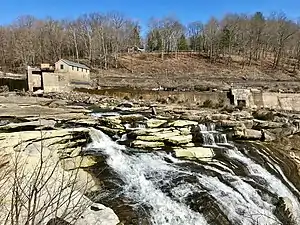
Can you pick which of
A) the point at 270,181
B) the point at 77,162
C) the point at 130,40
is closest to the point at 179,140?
the point at 270,181

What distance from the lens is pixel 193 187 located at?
10.3 m

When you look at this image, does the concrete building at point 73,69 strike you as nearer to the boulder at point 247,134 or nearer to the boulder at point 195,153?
the boulder at point 247,134

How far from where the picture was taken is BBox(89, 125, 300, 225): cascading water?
9.12 meters

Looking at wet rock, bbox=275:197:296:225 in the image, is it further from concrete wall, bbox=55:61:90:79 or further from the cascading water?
concrete wall, bbox=55:61:90:79

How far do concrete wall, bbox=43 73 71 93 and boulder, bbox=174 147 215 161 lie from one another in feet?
66.0

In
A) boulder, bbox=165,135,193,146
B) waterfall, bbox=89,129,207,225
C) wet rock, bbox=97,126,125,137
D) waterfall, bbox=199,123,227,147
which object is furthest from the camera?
waterfall, bbox=199,123,227,147

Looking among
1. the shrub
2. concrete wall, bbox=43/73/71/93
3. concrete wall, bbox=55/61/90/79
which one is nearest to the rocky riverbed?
the shrub

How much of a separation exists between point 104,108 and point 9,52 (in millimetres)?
42352

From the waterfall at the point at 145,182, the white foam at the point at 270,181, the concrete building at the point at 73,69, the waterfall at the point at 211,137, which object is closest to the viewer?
the waterfall at the point at 145,182

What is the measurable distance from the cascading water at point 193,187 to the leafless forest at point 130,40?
43.9m

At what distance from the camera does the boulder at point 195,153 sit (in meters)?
12.8

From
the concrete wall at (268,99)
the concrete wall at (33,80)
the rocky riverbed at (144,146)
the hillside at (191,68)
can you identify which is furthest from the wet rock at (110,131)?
the hillside at (191,68)

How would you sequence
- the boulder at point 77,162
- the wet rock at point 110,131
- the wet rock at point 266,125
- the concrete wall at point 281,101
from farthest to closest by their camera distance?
the concrete wall at point 281,101
the wet rock at point 266,125
the wet rock at point 110,131
the boulder at point 77,162

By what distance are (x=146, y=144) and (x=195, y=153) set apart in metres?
1.99
